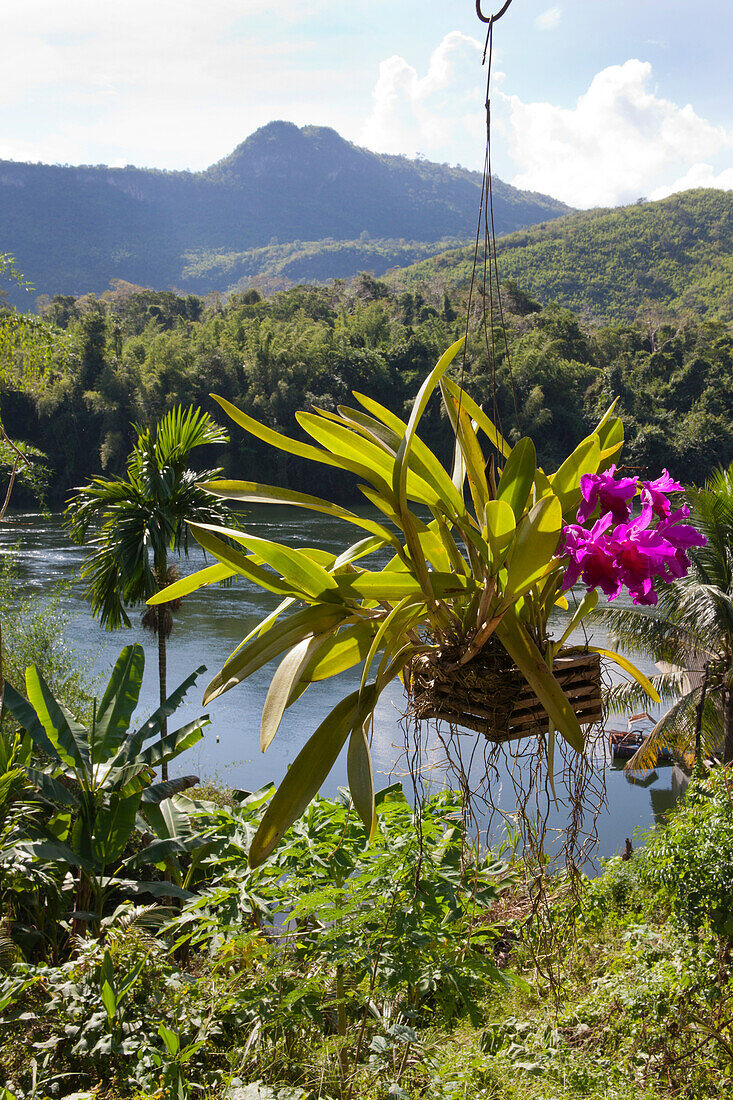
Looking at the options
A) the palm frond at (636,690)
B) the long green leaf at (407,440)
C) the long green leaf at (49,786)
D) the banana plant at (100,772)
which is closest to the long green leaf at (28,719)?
the banana plant at (100,772)

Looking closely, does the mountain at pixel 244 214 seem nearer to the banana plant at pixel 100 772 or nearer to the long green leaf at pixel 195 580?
the banana plant at pixel 100 772

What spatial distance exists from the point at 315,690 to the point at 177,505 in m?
9.19

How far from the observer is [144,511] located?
5.02 meters

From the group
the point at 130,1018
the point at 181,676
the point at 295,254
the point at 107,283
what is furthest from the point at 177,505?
the point at 295,254

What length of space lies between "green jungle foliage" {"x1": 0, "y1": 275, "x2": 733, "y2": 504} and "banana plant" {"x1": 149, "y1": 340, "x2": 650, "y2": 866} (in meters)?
21.2

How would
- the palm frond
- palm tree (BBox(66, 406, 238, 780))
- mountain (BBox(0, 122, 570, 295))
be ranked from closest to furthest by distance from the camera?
palm tree (BBox(66, 406, 238, 780)) < the palm frond < mountain (BBox(0, 122, 570, 295))

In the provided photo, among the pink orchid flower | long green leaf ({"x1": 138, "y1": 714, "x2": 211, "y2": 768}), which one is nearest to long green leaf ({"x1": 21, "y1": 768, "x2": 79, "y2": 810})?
long green leaf ({"x1": 138, "y1": 714, "x2": 211, "y2": 768})

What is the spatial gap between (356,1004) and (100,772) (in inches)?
70.8

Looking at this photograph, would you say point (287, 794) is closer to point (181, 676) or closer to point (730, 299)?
point (181, 676)

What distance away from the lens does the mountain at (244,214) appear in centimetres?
7456

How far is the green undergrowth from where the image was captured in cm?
202

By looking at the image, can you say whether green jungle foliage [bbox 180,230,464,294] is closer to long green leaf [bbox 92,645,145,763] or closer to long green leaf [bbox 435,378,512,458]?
long green leaf [bbox 92,645,145,763]

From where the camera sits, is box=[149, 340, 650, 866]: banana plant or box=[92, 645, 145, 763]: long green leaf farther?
box=[92, 645, 145, 763]: long green leaf

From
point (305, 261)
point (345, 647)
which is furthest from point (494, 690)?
point (305, 261)
